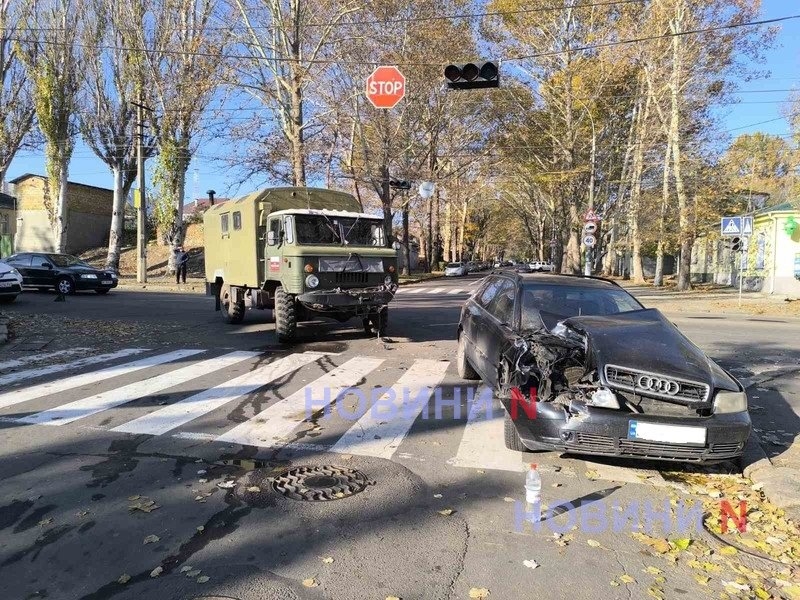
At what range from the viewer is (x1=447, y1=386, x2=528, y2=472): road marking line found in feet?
15.7

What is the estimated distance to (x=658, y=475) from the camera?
4.66 metres

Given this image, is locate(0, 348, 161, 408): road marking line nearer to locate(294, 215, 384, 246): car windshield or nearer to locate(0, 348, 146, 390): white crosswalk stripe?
locate(0, 348, 146, 390): white crosswalk stripe

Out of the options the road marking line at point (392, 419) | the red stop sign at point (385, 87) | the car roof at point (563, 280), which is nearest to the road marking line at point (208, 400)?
the road marking line at point (392, 419)

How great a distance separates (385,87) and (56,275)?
1553 cm

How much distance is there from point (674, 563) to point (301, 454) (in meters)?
2.91

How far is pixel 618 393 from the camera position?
14.5 ft

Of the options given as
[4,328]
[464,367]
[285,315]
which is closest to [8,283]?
[4,328]

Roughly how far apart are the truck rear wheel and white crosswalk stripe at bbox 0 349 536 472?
1.32 metres

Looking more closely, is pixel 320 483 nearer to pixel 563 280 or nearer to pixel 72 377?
pixel 563 280

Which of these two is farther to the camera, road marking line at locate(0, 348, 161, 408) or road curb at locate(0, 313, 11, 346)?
road curb at locate(0, 313, 11, 346)

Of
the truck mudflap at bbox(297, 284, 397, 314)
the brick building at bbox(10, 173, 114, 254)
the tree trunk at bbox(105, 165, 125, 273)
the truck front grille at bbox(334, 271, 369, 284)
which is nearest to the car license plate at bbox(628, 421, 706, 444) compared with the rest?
the truck mudflap at bbox(297, 284, 397, 314)

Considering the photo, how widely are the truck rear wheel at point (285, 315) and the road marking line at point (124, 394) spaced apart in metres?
1.37

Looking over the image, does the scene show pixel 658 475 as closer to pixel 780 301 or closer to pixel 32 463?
pixel 32 463

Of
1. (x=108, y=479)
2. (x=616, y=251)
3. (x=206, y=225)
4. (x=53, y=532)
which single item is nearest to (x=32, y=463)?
(x=108, y=479)
